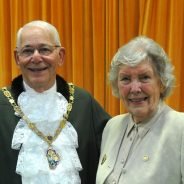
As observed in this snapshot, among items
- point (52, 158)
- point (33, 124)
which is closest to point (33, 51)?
point (33, 124)

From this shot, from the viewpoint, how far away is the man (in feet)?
6.38

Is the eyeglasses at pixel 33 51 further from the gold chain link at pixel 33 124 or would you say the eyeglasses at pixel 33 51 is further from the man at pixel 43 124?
the gold chain link at pixel 33 124

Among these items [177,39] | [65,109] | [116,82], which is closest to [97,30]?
[177,39]

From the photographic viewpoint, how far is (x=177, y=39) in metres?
3.08

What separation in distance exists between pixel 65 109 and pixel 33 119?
186 millimetres

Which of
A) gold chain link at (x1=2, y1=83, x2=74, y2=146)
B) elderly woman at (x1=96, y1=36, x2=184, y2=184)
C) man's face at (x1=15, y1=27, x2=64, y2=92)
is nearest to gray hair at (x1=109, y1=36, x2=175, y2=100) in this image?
elderly woman at (x1=96, y1=36, x2=184, y2=184)

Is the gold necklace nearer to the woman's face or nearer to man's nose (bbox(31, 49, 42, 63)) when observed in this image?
man's nose (bbox(31, 49, 42, 63))

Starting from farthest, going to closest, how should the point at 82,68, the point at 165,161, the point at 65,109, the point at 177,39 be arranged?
the point at 82,68 → the point at 177,39 → the point at 65,109 → the point at 165,161

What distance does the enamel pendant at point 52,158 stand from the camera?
1959 mm

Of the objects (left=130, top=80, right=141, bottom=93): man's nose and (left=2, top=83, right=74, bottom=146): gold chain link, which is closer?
(left=130, top=80, right=141, bottom=93): man's nose

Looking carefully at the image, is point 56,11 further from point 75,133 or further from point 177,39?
point 75,133

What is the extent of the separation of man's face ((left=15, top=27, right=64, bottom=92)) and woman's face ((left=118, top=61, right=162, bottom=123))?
0.46m

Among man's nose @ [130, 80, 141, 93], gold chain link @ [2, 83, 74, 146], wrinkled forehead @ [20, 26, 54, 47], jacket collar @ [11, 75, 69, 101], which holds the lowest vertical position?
gold chain link @ [2, 83, 74, 146]

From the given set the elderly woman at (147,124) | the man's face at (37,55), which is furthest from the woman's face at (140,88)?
the man's face at (37,55)
